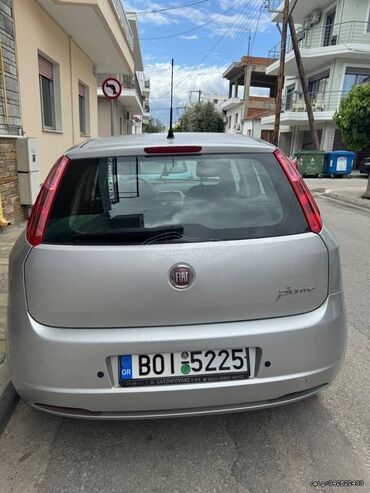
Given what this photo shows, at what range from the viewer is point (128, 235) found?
1.92 metres

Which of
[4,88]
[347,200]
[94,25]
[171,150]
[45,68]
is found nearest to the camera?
Result: [171,150]

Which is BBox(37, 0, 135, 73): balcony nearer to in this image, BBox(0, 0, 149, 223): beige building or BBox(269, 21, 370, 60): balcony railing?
BBox(0, 0, 149, 223): beige building

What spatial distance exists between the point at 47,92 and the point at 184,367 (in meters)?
9.11

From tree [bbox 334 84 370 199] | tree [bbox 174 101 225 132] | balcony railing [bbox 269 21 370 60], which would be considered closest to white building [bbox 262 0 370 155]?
balcony railing [bbox 269 21 370 60]

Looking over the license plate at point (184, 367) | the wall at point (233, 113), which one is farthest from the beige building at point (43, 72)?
the wall at point (233, 113)

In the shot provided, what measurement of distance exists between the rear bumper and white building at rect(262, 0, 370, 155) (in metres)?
25.9

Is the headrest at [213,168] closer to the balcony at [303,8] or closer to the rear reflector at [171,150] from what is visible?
the rear reflector at [171,150]

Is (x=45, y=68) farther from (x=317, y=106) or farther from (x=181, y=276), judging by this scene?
(x=317, y=106)

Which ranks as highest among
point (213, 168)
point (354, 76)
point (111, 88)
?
point (354, 76)

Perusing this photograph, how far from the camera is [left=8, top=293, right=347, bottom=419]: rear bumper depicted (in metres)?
1.86

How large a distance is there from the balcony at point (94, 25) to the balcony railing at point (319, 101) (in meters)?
16.4

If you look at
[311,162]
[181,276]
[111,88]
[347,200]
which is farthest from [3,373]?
[311,162]

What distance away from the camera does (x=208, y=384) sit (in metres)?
1.93

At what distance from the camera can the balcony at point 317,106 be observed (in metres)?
25.3
